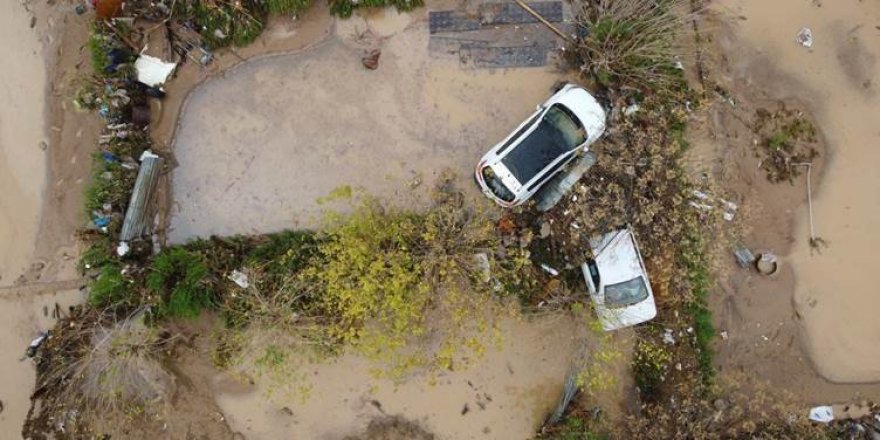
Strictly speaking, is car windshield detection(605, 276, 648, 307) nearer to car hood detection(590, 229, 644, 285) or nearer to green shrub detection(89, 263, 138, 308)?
car hood detection(590, 229, 644, 285)

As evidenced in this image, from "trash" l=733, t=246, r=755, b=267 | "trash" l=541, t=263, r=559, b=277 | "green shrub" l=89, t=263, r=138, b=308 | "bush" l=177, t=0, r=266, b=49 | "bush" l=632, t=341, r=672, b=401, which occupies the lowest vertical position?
"bush" l=632, t=341, r=672, b=401

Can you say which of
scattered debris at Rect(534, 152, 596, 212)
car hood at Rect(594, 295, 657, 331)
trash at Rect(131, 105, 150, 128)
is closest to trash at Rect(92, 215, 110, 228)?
trash at Rect(131, 105, 150, 128)

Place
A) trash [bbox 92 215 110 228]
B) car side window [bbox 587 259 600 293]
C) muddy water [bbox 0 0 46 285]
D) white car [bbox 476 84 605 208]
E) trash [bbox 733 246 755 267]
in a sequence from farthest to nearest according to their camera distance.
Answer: muddy water [bbox 0 0 46 285], trash [bbox 733 246 755 267], trash [bbox 92 215 110 228], car side window [bbox 587 259 600 293], white car [bbox 476 84 605 208]

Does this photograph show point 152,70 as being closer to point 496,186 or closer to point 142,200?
point 142,200

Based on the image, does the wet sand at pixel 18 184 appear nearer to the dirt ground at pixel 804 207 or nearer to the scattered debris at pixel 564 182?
the scattered debris at pixel 564 182

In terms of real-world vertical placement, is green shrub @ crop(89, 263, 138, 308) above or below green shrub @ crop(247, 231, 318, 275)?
below

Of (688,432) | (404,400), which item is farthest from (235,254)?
(688,432)

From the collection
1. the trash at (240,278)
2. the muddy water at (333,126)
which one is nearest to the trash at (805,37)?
the muddy water at (333,126)
